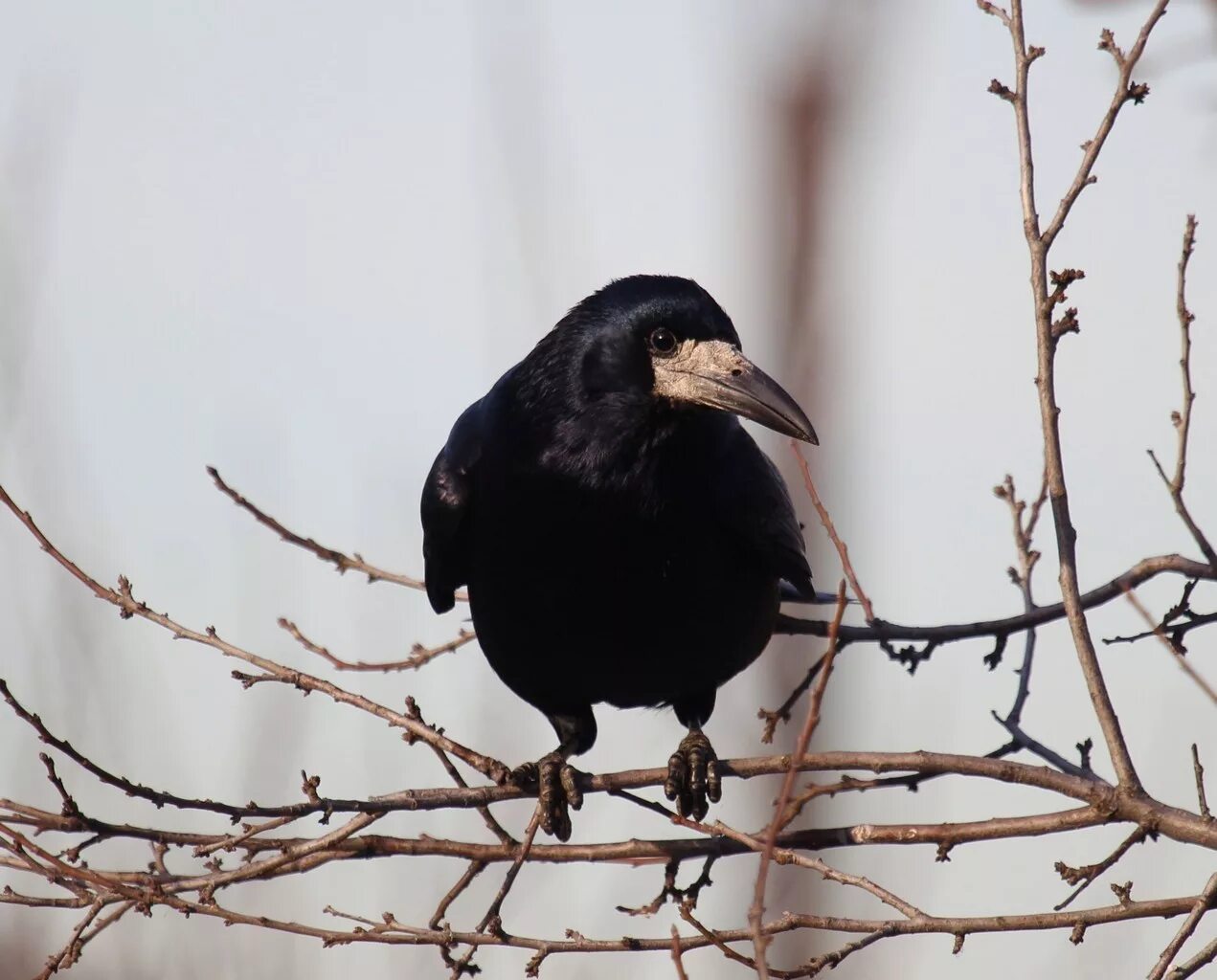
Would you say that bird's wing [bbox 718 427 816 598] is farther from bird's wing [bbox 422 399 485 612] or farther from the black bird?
bird's wing [bbox 422 399 485 612]

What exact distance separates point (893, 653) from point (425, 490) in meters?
1.80

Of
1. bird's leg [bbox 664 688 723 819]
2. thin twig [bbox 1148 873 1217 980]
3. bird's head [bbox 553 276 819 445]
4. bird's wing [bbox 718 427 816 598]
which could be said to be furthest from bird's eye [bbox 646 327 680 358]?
thin twig [bbox 1148 873 1217 980]

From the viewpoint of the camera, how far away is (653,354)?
4.78 metres

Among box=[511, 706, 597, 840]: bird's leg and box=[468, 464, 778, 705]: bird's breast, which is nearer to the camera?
box=[511, 706, 597, 840]: bird's leg

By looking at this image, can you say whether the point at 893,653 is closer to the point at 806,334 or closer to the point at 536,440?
the point at 536,440

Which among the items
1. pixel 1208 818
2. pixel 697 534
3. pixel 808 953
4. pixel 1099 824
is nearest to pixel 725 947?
pixel 808 953

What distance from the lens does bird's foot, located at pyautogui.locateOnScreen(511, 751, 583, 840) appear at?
179 inches

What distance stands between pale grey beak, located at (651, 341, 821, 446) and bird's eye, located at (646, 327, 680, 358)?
1cm

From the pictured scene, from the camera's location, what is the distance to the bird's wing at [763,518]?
15.9ft

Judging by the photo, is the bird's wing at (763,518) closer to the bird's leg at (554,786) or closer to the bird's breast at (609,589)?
the bird's breast at (609,589)

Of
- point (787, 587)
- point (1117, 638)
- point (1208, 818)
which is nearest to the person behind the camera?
point (1208, 818)

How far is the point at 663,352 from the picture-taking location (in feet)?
15.6

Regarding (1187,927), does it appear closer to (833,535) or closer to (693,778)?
(833,535)

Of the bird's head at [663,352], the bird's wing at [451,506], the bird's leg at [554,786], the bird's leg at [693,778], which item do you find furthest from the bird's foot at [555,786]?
the bird's head at [663,352]
